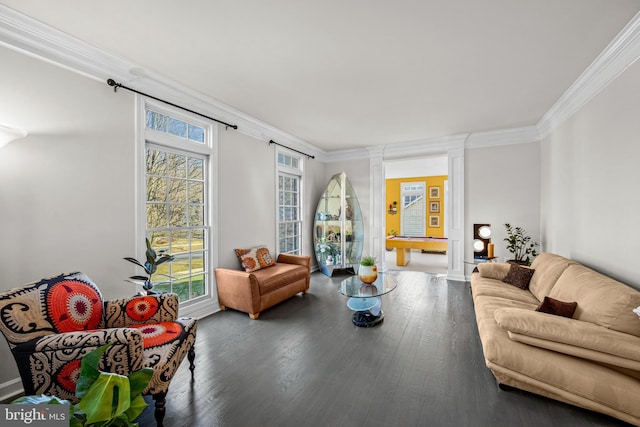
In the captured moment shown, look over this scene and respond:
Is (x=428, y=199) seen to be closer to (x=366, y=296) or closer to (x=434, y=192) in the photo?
(x=434, y=192)

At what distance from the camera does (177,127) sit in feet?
10.4

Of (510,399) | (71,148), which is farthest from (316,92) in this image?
(510,399)

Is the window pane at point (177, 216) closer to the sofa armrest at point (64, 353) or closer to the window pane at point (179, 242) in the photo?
the window pane at point (179, 242)

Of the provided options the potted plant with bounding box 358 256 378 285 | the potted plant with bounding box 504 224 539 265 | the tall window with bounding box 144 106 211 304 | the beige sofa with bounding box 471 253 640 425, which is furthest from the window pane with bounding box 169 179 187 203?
the potted plant with bounding box 504 224 539 265

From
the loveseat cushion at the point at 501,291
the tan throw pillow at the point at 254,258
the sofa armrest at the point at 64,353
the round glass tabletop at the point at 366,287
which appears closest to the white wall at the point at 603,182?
the loveseat cushion at the point at 501,291

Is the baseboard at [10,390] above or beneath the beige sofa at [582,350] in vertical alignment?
beneath

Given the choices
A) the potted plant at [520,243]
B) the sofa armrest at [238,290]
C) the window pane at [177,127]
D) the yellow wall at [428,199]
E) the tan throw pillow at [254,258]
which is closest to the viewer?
the window pane at [177,127]

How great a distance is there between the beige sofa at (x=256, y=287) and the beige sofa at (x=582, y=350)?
7.65 ft

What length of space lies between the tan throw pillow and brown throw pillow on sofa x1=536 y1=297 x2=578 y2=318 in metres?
3.17

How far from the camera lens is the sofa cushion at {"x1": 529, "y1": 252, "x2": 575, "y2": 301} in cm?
271

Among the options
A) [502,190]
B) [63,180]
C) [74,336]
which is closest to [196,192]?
[63,180]

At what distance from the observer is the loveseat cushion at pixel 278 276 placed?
3365 millimetres

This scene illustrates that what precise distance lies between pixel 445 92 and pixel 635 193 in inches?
75.7

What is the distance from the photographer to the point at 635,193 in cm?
212
